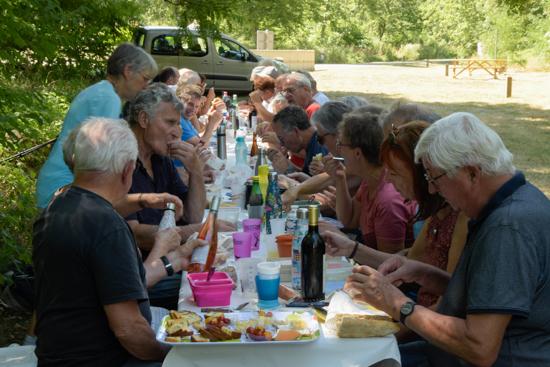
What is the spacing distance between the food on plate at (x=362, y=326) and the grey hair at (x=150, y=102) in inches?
82.0

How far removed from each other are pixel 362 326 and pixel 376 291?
133mm

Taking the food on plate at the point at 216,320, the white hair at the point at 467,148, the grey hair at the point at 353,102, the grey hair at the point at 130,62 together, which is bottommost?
the food on plate at the point at 216,320

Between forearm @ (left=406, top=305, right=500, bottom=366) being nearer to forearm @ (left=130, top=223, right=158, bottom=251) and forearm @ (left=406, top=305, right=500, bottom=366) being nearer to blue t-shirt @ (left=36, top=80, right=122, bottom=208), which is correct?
forearm @ (left=130, top=223, right=158, bottom=251)

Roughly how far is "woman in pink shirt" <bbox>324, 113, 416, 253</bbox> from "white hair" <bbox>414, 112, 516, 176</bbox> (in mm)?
1239

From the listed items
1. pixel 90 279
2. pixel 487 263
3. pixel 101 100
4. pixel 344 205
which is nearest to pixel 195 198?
pixel 101 100

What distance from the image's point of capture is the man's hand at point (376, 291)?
7.73ft

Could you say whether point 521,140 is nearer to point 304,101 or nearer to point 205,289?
point 304,101

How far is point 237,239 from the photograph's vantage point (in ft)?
10.4

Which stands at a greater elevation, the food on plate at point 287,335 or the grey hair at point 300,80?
the grey hair at point 300,80

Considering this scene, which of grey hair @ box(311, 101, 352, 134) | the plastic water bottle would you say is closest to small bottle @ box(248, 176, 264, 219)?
grey hair @ box(311, 101, 352, 134)

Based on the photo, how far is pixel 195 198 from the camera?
167 inches

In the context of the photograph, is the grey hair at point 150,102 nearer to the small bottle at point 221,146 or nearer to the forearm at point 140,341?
the forearm at point 140,341

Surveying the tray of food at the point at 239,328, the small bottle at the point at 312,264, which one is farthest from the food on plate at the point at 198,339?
the small bottle at the point at 312,264

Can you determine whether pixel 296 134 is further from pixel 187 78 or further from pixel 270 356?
pixel 270 356
